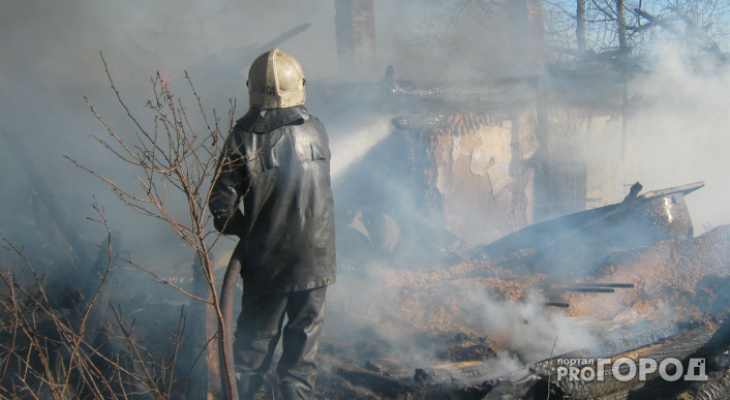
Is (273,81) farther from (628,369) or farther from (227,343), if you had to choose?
(628,369)

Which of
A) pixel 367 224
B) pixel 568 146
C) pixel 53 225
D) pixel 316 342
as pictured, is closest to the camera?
pixel 316 342

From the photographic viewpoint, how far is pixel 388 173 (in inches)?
368

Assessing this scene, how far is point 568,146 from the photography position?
11320mm

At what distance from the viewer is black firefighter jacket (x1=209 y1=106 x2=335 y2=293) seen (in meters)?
2.84

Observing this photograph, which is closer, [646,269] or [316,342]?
[316,342]

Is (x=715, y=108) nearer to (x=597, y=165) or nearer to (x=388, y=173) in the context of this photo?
(x=597, y=165)

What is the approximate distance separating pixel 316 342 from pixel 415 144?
21.9 feet

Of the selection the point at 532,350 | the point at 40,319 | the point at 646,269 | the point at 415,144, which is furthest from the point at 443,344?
the point at 415,144

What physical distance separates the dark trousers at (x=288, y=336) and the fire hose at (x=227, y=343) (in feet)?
1.36

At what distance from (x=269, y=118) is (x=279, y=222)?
611 millimetres

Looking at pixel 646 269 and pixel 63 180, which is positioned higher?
pixel 63 180

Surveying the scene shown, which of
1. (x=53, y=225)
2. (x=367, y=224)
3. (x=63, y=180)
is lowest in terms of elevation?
(x=367, y=224)

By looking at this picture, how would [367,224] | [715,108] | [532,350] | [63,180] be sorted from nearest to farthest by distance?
[532,350], [63,180], [367,224], [715,108]

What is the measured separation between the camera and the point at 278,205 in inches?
114
